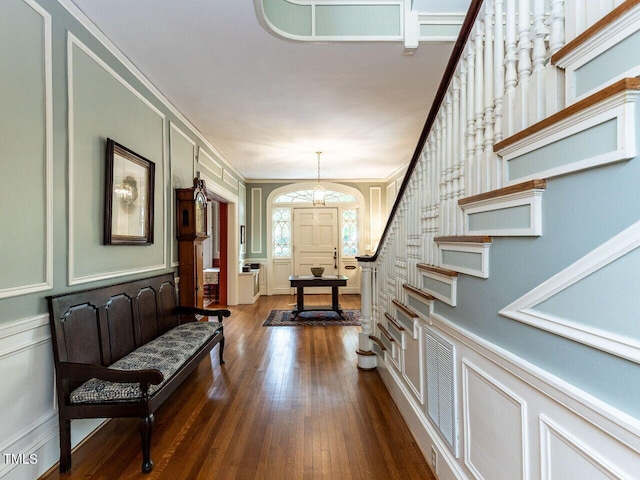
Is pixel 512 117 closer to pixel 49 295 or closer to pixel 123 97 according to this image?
pixel 49 295

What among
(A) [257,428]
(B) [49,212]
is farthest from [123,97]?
(A) [257,428]

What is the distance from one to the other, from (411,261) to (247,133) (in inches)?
122

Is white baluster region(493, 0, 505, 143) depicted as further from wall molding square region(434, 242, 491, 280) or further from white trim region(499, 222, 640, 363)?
white trim region(499, 222, 640, 363)

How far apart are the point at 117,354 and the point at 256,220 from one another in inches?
216

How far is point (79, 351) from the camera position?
1.99 metres

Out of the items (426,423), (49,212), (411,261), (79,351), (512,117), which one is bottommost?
Answer: (426,423)

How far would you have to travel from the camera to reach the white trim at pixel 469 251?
132 cm

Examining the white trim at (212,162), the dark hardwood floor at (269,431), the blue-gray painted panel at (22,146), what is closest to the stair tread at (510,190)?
the dark hardwood floor at (269,431)

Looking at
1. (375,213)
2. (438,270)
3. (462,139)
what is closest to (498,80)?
(462,139)

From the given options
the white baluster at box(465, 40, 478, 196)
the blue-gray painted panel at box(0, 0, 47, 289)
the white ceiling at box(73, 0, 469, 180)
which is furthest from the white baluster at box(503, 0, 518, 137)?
the blue-gray painted panel at box(0, 0, 47, 289)

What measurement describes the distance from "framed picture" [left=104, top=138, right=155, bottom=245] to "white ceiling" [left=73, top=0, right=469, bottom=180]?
2.65 feet

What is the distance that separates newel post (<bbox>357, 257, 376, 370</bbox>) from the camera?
327cm

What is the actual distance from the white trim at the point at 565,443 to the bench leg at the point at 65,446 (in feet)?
7.56

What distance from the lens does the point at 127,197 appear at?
2650 mm
